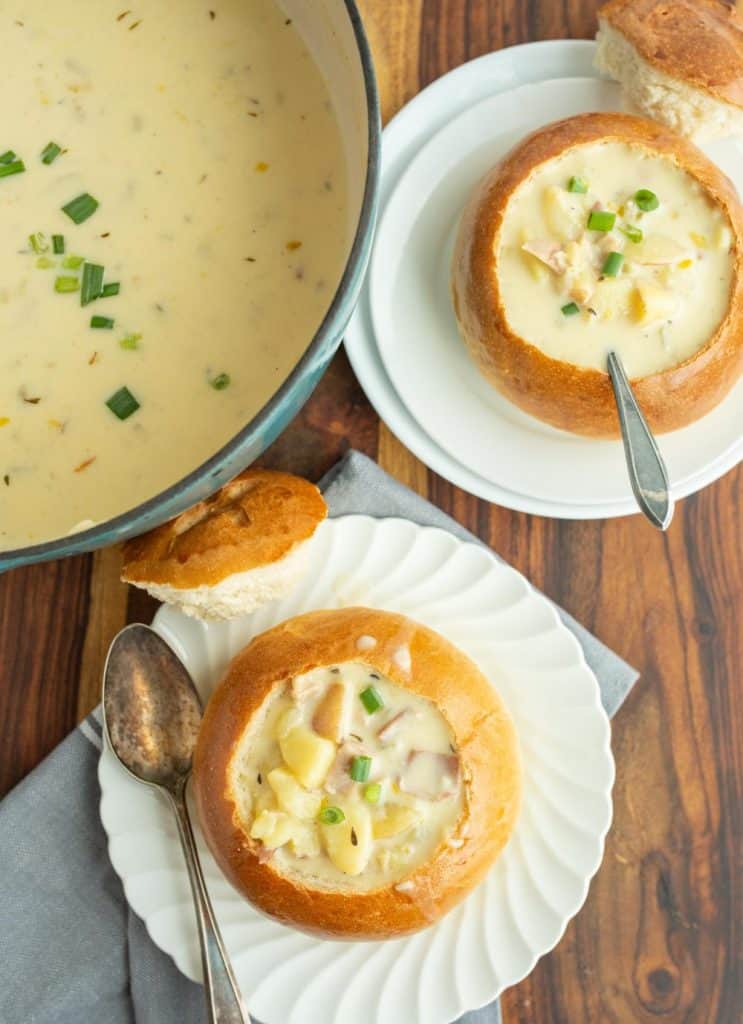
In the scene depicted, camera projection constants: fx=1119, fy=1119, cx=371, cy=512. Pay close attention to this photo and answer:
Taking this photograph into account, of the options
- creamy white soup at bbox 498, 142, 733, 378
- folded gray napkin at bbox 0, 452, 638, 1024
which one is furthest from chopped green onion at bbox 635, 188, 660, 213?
folded gray napkin at bbox 0, 452, 638, 1024

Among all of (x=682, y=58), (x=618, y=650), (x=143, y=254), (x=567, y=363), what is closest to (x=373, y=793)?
(x=618, y=650)

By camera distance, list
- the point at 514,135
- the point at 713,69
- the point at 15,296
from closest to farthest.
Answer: the point at 15,296
the point at 713,69
the point at 514,135

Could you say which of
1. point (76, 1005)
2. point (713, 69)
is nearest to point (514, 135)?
point (713, 69)

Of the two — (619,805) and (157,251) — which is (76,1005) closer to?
(619,805)

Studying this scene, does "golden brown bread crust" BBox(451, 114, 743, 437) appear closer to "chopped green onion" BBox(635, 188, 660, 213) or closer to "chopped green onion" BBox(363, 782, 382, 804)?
"chopped green onion" BBox(635, 188, 660, 213)

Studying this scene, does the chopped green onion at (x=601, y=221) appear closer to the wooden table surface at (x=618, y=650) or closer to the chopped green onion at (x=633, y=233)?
the chopped green onion at (x=633, y=233)

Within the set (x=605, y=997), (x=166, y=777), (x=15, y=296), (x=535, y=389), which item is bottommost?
(x=605, y=997)
